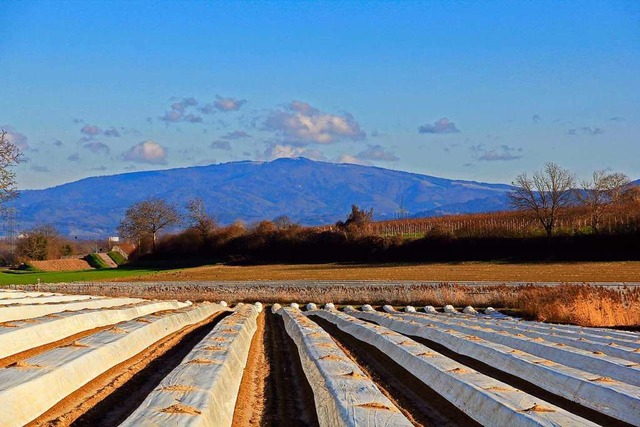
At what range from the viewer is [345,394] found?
6.75 metres

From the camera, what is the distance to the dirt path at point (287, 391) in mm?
7102

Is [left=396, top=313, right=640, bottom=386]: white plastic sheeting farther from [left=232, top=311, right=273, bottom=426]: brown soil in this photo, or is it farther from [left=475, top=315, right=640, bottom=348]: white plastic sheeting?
[left=232, top=311, right=273, bottom=426]: brown soil

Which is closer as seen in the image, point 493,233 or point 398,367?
point 398,367

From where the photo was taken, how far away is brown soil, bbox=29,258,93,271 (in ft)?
269

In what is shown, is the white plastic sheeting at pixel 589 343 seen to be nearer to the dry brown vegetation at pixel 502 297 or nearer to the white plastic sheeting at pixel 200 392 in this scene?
the dry brown vegetation at pixel 502 297

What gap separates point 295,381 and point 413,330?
511cm

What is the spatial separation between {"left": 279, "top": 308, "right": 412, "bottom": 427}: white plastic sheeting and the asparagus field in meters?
0.02

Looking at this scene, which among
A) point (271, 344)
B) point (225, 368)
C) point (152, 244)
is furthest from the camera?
point (152, 244)

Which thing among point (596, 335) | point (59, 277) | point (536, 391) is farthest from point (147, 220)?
point (536, 391)

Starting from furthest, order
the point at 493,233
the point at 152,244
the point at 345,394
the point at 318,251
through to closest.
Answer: the point at 152,244 → the point at 318,251 → the point at 493,233 → the point at 345,394

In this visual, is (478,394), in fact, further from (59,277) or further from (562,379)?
(59,277)

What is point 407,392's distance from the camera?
8.38 meters

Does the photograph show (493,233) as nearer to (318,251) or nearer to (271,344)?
(318,251)

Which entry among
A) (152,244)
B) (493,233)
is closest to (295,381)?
(493,233)
